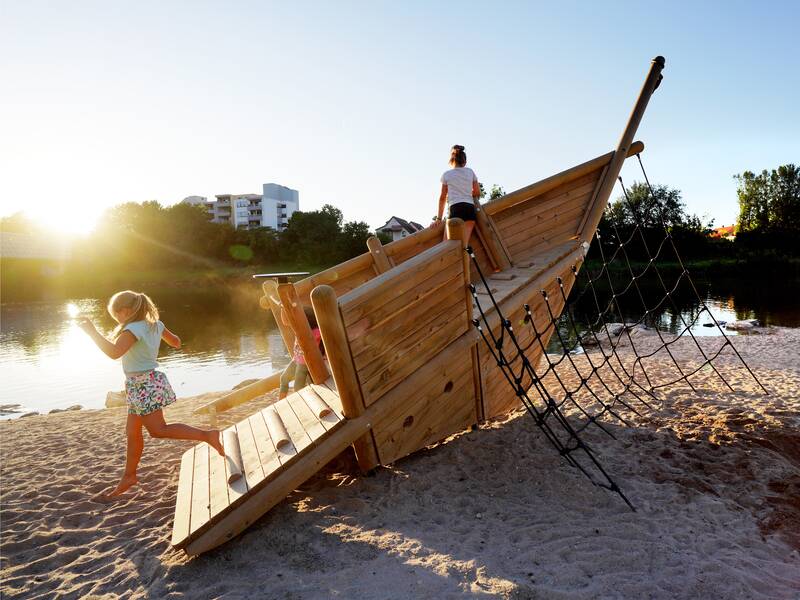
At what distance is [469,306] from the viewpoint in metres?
4.59

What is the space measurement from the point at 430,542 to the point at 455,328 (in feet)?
5.81

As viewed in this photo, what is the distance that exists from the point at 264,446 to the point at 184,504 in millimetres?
666

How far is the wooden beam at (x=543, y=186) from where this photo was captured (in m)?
6.44

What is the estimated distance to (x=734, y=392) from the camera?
7.09 metres

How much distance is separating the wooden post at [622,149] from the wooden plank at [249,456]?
497 centimetres

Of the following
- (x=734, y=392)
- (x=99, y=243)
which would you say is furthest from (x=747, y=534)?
(x=99, y=243)

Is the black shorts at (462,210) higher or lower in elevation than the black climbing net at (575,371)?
higher

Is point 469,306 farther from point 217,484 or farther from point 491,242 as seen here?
point 217,484

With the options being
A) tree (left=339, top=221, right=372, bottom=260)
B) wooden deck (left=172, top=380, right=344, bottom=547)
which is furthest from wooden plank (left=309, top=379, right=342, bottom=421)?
tree (left=339, top=221, right=372, bottom=260)

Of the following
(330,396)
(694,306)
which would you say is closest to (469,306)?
(330,396)

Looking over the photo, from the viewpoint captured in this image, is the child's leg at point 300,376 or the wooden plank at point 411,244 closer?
the child's leg at point 300,376

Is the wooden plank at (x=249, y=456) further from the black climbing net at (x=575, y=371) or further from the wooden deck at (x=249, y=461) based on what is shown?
the black climbing net at (x=575, y=371)

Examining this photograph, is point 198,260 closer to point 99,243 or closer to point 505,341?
point 99,243

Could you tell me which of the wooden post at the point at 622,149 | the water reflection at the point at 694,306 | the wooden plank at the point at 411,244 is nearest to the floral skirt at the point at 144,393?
the wooden plank at the point at 411,244
